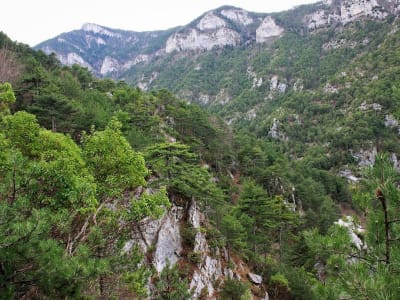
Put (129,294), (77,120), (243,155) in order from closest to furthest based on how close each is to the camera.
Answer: (129,294) → (77,120) → (243,155)

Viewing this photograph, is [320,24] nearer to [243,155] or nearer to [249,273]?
[243,155]

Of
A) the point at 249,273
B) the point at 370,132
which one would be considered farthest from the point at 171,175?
the point at 370,132

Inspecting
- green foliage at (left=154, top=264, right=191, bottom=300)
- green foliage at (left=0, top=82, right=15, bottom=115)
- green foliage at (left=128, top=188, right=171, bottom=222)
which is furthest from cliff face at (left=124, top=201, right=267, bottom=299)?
green foliage at (left=0, top=82, right=15, bottom=115)

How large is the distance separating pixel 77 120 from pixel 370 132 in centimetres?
8744

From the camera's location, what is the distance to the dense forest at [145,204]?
18.5 ft

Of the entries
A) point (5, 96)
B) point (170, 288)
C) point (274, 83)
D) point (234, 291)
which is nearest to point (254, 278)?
point (234, 291)

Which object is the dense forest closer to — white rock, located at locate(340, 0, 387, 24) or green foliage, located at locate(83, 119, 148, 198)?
green foliage, located at locate(83, 119, 148, 198)

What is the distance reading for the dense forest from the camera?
5.64m

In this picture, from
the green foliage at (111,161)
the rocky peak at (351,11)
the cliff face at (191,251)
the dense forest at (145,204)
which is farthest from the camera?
the rocky peak at (351,11)

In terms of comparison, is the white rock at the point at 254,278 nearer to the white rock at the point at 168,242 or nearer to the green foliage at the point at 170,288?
the white rock at the point at 168,242

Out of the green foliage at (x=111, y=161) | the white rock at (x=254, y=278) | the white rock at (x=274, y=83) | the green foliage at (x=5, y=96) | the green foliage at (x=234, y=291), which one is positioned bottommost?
the white rock at (x=274, y=83)

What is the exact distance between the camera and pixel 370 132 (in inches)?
3551

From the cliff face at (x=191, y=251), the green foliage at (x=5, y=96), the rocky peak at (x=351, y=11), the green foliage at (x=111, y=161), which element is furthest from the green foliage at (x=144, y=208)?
the rocky peak at (x=351, y=11)

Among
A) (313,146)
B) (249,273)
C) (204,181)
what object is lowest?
(313,146)
